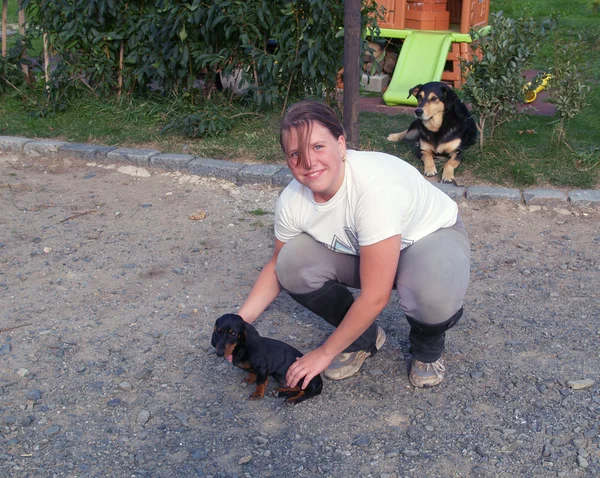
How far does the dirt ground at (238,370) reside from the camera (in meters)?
2.57

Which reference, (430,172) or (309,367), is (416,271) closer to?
(309,367)

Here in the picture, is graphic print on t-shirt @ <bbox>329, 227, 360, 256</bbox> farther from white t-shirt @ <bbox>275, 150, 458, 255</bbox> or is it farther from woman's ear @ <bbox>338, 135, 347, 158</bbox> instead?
woman's ear @ <bbox>338, 135, 347, 158</bbox>

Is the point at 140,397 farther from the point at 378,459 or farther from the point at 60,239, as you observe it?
the point at 60,239

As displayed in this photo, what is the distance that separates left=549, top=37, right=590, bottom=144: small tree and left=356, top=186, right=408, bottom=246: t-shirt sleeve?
333 cm

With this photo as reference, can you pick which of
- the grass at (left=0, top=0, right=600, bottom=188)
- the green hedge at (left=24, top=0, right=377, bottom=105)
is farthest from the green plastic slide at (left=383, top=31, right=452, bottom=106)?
the green hedge at (left=24, top=0, right=377, bottom=105)

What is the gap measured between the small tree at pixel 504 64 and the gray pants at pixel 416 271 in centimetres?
262

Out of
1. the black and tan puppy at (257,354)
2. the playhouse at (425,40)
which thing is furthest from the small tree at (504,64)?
the black and tan puppy at (257,354)

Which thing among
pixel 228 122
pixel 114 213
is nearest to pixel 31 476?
pixel 114 213

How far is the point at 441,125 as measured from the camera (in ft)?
17.8

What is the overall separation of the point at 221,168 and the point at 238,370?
8.39 feet

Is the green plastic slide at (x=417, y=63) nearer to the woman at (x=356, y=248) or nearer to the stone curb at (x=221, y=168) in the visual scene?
the stone curb at (x=221, y=168)

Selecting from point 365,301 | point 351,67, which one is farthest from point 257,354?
point 351,67

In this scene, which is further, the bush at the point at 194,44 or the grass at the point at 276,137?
the bush at the point at 194,44

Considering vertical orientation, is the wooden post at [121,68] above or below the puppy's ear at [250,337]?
above
